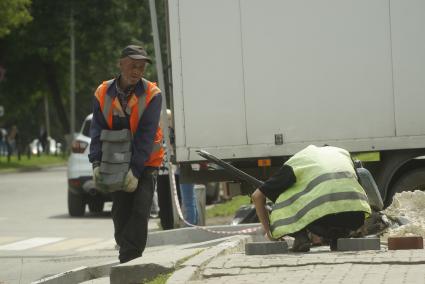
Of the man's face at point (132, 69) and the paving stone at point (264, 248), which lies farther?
the man's face at point (132, 69)

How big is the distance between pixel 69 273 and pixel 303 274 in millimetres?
2516

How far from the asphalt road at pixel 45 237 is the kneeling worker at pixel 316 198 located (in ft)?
9.23

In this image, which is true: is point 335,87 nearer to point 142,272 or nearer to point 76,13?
point 142,272

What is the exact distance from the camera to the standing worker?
8.20 meters

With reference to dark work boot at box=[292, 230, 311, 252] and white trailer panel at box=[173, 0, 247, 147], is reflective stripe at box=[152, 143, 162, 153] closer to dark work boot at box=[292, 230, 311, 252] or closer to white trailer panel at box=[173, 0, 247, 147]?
dark work boot at box=[292, 230, 311, 252]

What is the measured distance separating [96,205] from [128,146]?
12.1m

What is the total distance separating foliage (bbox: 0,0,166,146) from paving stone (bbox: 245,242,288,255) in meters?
36.8

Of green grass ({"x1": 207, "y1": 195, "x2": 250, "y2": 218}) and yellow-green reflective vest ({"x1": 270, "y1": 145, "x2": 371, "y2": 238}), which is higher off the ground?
yellow-green reflective vest ({"x1": 270, "y1": 145, "x2": 371, "y2": 238})

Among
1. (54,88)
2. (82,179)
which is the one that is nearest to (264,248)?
(82,179)

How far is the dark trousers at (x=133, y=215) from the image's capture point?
832 centimetres

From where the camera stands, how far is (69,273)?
873 cm

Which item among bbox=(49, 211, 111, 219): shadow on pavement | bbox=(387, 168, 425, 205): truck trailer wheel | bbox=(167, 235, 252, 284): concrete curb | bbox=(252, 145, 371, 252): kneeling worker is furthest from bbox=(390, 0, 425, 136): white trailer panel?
bbox=(49, 211, 111, 219): shadow on pavement

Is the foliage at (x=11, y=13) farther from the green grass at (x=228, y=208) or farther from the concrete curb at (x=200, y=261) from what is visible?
the concrete curb at (x=200, y=261)

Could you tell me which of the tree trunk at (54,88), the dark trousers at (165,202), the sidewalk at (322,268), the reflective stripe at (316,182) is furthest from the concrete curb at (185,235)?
the tree trunk at (54,88)
